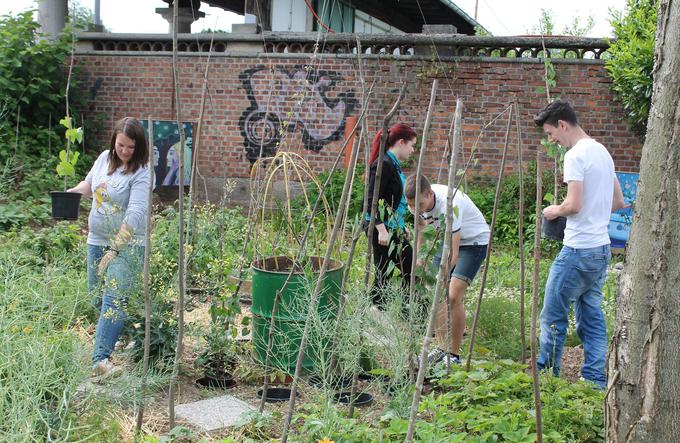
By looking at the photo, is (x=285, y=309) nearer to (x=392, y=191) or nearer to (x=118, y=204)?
(x=118, y=204)

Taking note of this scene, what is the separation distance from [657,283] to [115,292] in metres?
2.76

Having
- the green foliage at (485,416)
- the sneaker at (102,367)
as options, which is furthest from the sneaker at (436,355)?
the sneaker at (102,367)

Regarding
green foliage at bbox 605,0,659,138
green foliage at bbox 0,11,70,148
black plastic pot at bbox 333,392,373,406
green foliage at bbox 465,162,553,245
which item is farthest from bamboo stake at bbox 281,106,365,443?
green foliage at bbox 0,11,70,148

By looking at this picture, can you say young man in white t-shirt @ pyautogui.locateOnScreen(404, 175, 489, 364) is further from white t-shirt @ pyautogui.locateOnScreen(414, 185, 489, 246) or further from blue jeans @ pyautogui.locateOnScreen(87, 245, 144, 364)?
blue jeans @ pyautogui.locateOnScreen(87, 245, 144, 364)

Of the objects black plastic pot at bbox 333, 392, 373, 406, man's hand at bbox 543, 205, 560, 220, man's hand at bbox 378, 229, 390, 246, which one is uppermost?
man's hand at bbox 543, 205, 560, 220

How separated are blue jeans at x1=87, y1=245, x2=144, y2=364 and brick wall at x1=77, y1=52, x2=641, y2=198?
5417 millimetres

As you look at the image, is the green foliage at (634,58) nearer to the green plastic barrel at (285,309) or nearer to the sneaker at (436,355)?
the sneaker at (436,355)

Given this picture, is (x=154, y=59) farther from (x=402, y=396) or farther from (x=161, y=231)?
(x=402, y=396)

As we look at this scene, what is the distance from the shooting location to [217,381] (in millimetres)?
4180

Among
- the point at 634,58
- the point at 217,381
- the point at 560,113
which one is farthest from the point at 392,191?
the point at 634,58

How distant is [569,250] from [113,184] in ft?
8.74

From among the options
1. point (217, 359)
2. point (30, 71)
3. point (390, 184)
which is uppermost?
point (30, 71)

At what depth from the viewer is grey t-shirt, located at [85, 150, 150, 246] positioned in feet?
13.0

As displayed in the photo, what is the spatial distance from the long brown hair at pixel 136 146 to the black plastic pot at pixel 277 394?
1.52 m
